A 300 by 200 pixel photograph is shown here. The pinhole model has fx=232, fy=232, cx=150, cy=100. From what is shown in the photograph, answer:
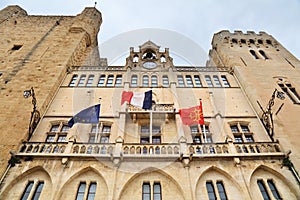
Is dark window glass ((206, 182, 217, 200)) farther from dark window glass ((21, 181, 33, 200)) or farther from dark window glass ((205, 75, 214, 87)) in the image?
dark window glass ((205, 75, 214, 87))

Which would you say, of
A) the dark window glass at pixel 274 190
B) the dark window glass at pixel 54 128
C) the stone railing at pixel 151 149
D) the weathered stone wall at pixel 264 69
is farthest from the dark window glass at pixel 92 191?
the weathered stone wall at pixel 264 69

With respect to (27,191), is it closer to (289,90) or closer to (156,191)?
(156,191)

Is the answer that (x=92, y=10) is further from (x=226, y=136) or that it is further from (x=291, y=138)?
(x=291, y=138)

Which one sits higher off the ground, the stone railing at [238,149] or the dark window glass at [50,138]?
the dark window glass at [50,138]

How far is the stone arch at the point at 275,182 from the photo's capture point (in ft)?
36.1

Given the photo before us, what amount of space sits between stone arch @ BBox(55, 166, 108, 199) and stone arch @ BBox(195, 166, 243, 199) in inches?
178

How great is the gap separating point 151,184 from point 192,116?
16.7 feet

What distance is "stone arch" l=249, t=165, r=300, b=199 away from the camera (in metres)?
11.0

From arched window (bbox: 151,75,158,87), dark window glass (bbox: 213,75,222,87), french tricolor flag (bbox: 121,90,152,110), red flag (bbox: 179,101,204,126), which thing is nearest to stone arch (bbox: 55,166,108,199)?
french tricolor flag (bbox: 121,90,152,110)

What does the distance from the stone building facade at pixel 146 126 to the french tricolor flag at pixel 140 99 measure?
57cm

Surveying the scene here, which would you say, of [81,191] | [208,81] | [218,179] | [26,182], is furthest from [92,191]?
[208,81]

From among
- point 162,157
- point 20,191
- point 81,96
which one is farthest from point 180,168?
point 81,96

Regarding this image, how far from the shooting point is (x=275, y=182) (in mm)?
11594

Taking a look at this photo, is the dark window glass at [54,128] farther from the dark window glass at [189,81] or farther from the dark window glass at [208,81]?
the dark window glass at [208,81]
